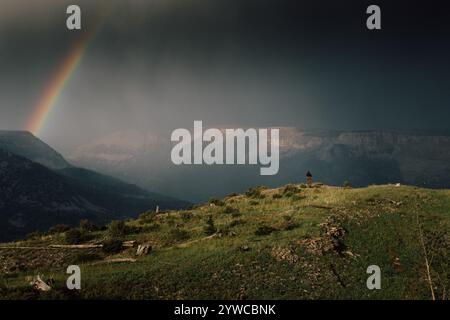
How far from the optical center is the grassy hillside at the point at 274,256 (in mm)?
31000

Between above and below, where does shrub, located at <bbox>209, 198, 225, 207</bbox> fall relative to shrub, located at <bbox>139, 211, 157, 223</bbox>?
above

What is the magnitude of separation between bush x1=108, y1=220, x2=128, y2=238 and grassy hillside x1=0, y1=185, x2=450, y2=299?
0.26 meters

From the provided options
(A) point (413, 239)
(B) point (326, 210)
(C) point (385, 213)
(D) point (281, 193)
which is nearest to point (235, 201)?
(D) point (281, 193)

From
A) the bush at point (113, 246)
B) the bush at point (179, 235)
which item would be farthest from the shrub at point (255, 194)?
the bush at point (113, 246)

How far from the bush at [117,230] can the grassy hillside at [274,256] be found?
0.26m

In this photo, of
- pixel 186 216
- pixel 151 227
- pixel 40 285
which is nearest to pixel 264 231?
pixel 151 227

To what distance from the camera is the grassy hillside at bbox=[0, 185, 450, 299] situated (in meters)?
31.0

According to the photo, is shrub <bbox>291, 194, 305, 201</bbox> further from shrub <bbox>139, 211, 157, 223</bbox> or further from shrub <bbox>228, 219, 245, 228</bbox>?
shrub <bbox>139, 211, 157, 223</bbox>

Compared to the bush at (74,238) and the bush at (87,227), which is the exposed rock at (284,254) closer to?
the bush at (74,238)

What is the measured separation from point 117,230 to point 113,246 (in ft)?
29.1

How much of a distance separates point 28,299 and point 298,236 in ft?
76.3

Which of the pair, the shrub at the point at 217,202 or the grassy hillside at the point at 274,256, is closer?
the grassy hillside at the point at 274,256

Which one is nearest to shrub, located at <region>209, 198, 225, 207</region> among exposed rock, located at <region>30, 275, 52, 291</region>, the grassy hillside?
the grassy hillside

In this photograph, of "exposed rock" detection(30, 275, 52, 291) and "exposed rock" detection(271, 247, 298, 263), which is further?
"exposed rock" detection(271, 247, 298, 263)
